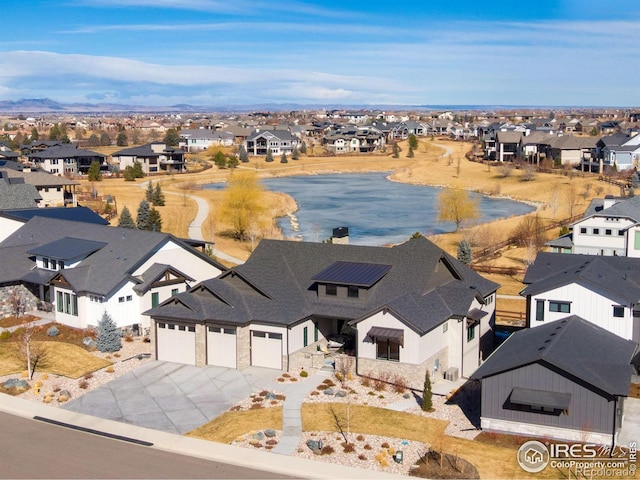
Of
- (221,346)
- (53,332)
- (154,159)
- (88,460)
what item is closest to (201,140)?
(154,159)

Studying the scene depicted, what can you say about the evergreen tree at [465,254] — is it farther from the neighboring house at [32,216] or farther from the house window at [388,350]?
the house window at [388,350]

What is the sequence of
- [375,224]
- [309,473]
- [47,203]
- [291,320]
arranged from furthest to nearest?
[375,224] < [47,203] < [291,320] < [309,473]

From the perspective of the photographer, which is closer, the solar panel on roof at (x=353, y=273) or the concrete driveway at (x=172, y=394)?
the concrete driveway at (x=172, y=394)

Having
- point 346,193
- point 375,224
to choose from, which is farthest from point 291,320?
point 346,193

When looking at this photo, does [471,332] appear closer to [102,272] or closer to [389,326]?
[389,326]

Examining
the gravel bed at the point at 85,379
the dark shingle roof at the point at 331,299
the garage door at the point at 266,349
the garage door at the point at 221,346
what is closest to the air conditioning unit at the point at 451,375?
the dark shingle roof at the point at 331,299

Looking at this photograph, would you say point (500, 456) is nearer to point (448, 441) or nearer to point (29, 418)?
point (448, 441)
